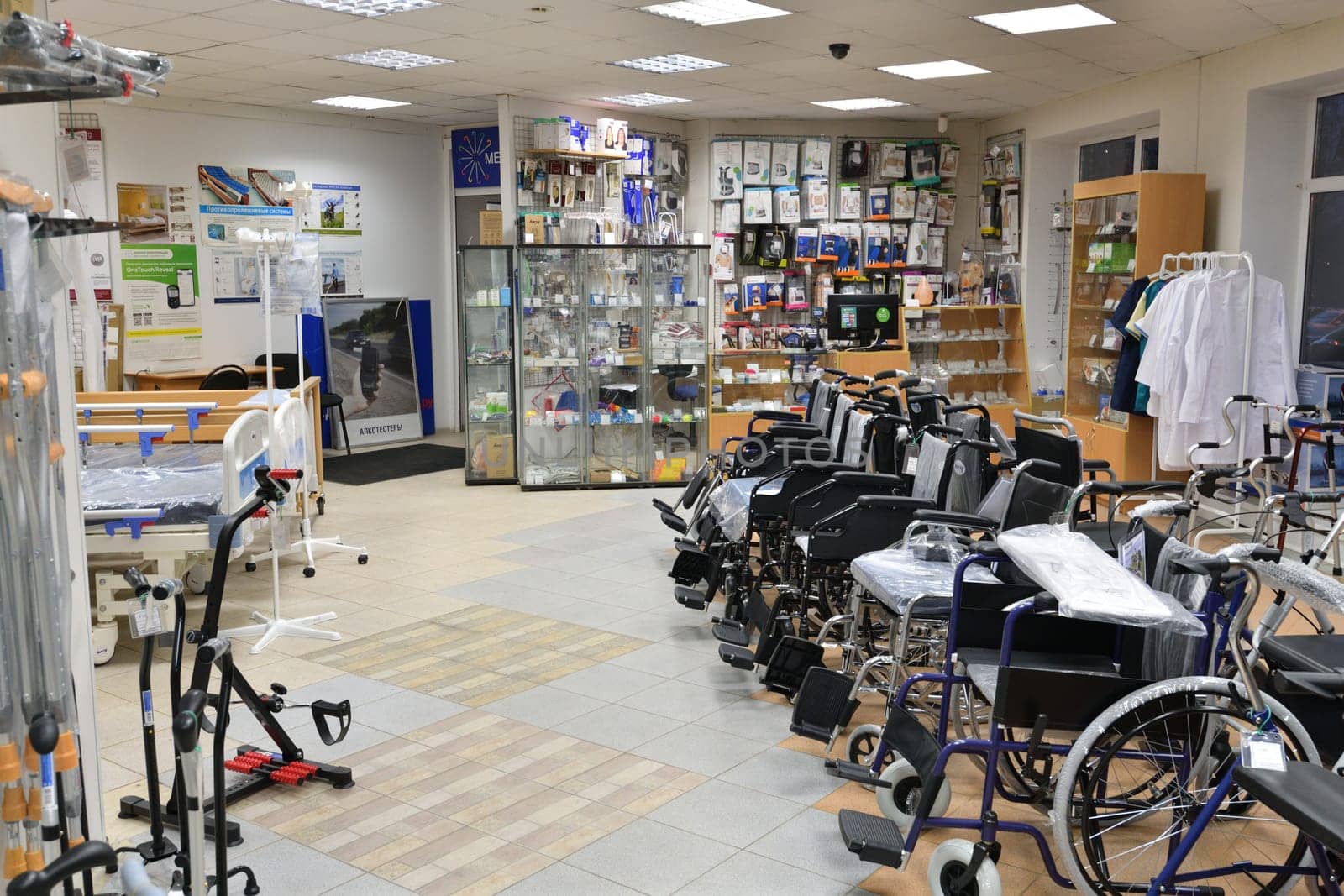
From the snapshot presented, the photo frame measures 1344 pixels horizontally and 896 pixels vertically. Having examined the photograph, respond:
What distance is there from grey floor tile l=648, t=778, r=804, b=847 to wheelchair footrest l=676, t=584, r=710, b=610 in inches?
63.9

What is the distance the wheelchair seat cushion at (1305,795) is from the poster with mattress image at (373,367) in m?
9.67

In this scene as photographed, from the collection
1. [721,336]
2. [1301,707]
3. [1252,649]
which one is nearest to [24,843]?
[1252,649]

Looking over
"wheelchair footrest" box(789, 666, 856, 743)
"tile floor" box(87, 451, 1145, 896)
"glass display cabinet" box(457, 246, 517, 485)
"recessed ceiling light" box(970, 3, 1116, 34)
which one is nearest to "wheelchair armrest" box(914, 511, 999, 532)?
"wheelchair footrest" box(789, 666, 856, 743)

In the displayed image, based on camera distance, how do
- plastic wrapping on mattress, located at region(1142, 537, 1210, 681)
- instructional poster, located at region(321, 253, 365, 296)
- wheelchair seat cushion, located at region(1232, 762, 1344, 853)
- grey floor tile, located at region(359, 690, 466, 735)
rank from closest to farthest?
wheelchair seat cushion, located at region(1232, 762, 1344, 853) < plastic wrapping on mattress, located at region(1142, 537, 1210, 681) < grey floor tile, located at region(359, 690, 466, 735) < instructional poster, located at region(321, 253, 365, 296)

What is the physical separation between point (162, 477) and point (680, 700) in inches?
111

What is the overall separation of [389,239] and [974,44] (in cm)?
632

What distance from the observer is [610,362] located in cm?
921

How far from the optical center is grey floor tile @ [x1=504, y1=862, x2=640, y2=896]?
10.3ft

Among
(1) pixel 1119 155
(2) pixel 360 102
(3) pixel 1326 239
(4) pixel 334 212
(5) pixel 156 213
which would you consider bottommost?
(3) pixel 1326 239

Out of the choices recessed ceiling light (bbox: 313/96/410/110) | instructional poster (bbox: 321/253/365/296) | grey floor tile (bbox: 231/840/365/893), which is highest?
recessed ceiling light (bbox: 313/96/410/110)

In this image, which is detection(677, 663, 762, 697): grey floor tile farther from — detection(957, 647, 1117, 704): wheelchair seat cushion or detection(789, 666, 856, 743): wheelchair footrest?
detection(957, 647, 1117, 704): wheelchair seat cushion

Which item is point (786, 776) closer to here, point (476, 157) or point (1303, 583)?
point (1303, 583)

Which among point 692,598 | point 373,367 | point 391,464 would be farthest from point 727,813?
point 373,367

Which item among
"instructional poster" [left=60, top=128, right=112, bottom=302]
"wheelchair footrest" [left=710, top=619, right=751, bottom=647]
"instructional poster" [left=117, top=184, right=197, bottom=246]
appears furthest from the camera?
"instructional poster" [left=117, top=184, right=197, bottom=246]
